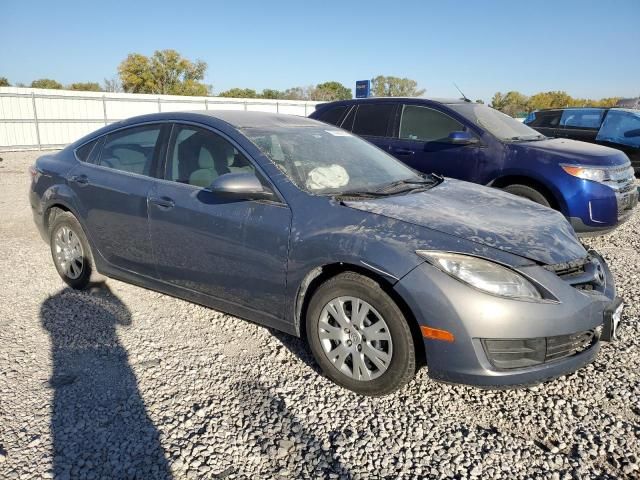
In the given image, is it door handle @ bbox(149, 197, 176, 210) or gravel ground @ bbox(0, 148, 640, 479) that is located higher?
door handle @ bbox(149, 197, 176, 210)

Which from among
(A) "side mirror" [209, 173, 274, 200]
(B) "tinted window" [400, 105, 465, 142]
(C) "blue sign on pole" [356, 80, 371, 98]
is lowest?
(A) "side mirror" [209, 173, 274, 200]

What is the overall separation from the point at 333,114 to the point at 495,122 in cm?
231

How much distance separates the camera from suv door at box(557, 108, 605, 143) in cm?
1025

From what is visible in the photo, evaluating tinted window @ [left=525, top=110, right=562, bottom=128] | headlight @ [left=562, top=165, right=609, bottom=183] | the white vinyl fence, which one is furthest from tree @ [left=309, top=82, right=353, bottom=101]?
headlight @ [left=562, top=165, right=609, bottom=183]

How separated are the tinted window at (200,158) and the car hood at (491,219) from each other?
93cm

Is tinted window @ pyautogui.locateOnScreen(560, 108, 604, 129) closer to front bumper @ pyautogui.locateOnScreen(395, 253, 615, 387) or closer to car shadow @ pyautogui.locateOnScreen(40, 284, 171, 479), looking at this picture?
front bumper @ pyautogui.locateOnScreen(395, 253, 615, 387)

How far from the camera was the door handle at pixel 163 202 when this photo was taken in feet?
11.2

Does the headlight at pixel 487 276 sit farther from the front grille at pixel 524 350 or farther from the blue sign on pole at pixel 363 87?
the blue sign on pole at pixel 363 87

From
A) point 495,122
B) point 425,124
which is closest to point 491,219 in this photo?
point 425,124

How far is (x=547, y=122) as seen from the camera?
1069 cm

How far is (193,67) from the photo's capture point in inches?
1921

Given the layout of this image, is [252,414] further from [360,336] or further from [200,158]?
[200,158]

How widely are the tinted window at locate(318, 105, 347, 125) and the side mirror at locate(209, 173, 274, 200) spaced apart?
438 centimetres

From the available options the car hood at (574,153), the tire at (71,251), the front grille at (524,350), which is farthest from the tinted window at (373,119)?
the front grille at (524,350)
